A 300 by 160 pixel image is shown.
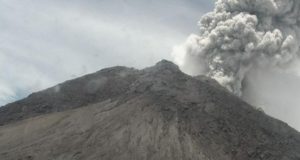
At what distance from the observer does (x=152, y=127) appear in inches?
2753

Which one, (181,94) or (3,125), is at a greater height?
(181,94)

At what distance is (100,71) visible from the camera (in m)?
91.4

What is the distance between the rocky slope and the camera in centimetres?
6662

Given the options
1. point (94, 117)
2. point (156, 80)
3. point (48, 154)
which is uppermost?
point (156, 80)

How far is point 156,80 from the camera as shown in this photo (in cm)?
8081

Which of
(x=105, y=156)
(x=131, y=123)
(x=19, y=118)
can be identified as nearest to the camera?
(x=105, y=156)

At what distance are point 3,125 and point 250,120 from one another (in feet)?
96.7

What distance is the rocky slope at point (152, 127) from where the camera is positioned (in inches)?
2623

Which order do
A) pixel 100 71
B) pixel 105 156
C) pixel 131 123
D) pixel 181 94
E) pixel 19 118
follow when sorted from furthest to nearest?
1. pixel 100 71
2. pixel 19 118
3. pixel 181 94
4. pixel 131 123
5. pixel 105 156

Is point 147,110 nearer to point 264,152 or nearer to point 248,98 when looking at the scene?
point 264,152

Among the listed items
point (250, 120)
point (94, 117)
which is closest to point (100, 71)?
point (94, 117)

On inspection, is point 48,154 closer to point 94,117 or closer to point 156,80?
point 94,117

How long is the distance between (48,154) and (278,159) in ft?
75.5

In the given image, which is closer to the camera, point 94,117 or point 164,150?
point 164,150
